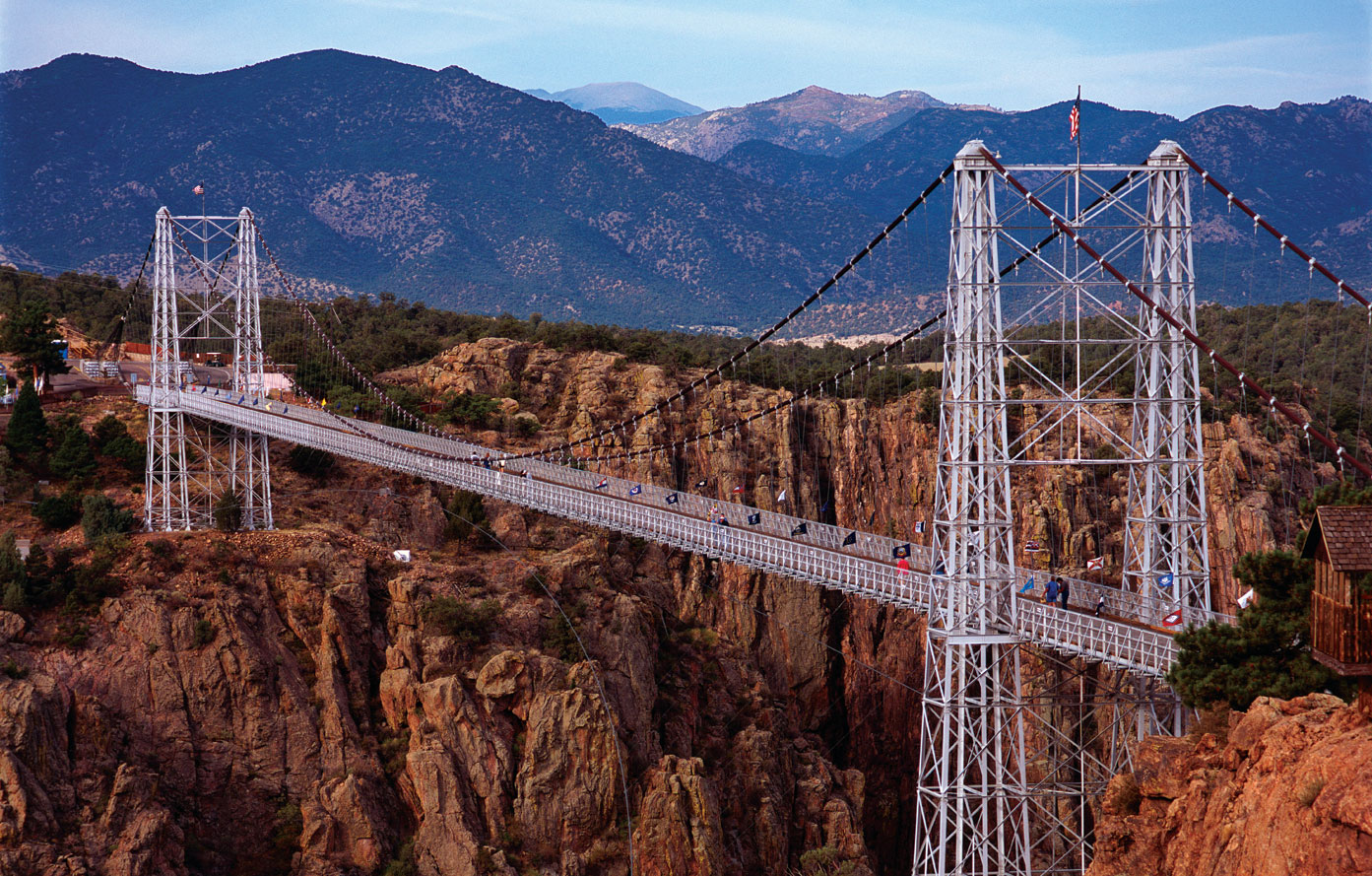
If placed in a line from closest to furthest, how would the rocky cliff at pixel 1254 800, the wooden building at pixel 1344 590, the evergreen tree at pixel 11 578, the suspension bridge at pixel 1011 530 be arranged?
1. the rocky cliff at pixel 1254 800
2. the wooden building at pixel 1344 590
3. the suspension bridge at pixel 1011 530
4. the evergreen tree at pixel 11 578

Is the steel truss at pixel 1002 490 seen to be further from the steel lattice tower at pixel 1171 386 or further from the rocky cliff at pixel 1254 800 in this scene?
the rocky cliff at pixel 1254 800

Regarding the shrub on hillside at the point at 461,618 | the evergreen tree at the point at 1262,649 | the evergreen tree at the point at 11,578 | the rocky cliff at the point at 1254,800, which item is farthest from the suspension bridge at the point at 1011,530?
the evergreen tree at the point at 11,578

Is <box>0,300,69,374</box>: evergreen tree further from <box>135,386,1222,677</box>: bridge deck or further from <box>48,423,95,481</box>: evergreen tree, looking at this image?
<box>48,423,95,481</box>: evergreen tree

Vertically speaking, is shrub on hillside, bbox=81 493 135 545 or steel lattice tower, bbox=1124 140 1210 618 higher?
steel lattice tower, bbox=1124 140 1210 618

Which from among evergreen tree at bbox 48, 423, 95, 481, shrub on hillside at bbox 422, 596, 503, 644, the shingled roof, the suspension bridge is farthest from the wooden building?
evergreen tree at bbox 48, 423, 95, 481

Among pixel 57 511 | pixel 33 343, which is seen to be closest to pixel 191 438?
pixel 57 511

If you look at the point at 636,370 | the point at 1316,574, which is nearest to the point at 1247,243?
the point at 636,370

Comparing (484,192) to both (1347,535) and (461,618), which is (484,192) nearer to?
(461,618)
